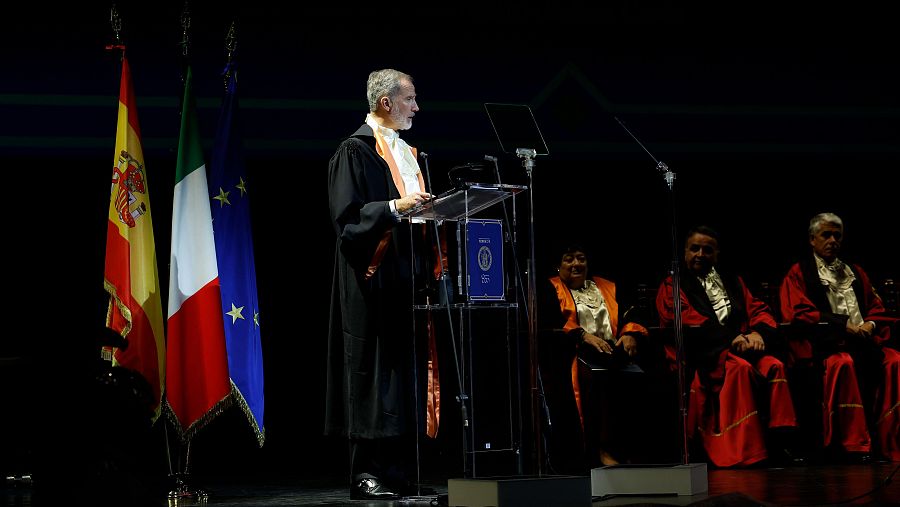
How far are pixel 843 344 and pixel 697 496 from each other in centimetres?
230

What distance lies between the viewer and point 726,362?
5445mm

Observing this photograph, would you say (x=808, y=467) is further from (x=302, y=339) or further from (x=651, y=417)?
(x=302, y=339)

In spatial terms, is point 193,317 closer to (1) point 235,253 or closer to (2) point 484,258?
(1) point 235,253

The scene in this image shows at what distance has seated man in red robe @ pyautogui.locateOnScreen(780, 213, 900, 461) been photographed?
5414mm

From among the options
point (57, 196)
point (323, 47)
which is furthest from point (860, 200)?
point (57, 196)

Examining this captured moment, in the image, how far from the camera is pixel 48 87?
5383 millimetres

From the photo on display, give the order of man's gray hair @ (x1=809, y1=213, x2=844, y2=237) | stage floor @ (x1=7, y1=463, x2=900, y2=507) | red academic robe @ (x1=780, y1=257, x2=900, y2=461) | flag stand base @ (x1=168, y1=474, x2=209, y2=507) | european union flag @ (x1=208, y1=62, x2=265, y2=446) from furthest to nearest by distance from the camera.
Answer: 1. man's gray hair @ (x1=809, y1=213, x2=844, y2=237)
2. red academic robe @ (x1=780, y1=257, x2=900, y2=461)
3. european union flag @ (x1=208, y1=62, x2=265, y2=446)
4. flag stand base @ (x1=168, y1=474, x2=209, y2=507)
5. stage floor @ (x1=7, y1=463, x2=900, y2=507)

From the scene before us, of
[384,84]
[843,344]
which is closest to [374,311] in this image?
[384,84]

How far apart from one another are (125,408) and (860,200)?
4935 millimetres

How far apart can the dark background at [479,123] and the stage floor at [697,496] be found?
804mm

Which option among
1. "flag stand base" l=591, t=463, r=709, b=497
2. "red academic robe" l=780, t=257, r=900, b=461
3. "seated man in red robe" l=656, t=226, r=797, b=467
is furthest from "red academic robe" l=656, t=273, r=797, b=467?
"flag stand base" l=591, t=463, r=709, b=497

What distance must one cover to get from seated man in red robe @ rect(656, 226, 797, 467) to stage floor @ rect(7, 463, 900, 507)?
27 cm

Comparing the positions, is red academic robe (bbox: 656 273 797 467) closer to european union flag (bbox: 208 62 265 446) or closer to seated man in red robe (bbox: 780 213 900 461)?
seated man in red robe (bbox: 780 213 900 461)

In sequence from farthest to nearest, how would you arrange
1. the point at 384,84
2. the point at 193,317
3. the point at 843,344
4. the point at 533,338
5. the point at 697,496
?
the point at 843,344 → the point at 193,317 → the point at 384,84 → the point at 697,496 → the point at 533,338
